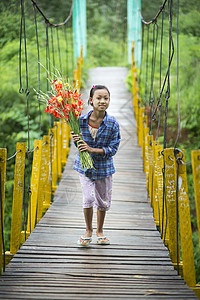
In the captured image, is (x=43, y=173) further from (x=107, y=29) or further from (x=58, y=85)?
(x=107, y=29)

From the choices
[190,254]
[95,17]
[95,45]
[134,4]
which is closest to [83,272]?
[190,254]

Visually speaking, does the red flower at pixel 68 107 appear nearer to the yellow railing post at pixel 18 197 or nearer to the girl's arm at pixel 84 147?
the girl's arm at pixel 84 147

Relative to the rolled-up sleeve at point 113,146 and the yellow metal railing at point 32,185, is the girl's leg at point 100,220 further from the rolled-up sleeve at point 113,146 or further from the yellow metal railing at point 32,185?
the yellow metal railing at point 32,185

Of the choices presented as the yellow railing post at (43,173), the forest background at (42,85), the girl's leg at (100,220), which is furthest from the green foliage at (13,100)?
the girl's leg at (100,220)

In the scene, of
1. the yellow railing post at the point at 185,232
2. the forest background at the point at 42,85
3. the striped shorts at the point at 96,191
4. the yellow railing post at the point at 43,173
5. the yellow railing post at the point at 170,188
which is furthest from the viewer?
the forest background at the point at 42,85

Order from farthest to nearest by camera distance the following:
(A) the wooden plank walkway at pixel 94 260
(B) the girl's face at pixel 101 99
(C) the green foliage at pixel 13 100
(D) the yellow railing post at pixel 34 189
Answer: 1. (C) the green foliage at pixel 13 100
2. (D) the yellow railing post at pixel 34 189
3. (B) the girl's face at pixel 101 99
4. (A) the wooden plank walkway at pixel 94 260

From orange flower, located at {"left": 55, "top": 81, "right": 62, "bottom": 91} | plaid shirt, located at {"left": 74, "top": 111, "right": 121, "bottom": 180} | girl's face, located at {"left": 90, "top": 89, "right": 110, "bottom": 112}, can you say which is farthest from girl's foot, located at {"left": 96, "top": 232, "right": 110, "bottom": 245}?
orange flower, located at {"left": 55, "top": 81, "right": 62, "bottom": 91}

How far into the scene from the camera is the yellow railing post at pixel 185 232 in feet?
6.37

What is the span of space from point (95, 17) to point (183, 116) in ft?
25.6

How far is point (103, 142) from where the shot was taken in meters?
2.37

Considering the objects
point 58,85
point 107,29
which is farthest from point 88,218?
point 107,29

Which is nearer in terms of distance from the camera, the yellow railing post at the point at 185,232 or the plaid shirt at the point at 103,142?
the yellow railing post at the point at 185,232

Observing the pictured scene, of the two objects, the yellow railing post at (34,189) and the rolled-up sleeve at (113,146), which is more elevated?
the rolled-up sleeve at (113,146)

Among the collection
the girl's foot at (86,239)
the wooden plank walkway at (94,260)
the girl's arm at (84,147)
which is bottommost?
the wooden plank walkway at (94,260)
